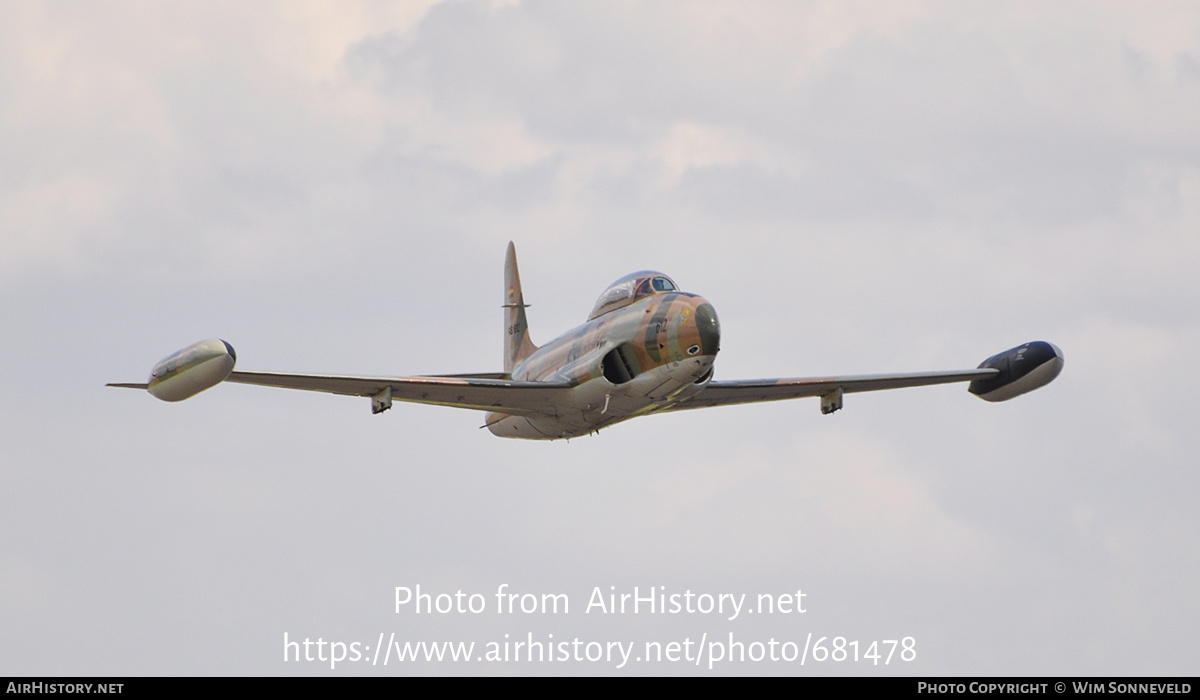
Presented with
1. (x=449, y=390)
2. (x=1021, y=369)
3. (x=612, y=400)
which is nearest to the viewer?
(x=612, y=400)

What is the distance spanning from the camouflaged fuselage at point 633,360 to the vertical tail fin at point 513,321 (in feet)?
31.3

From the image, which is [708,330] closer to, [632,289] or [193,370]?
[632,289]

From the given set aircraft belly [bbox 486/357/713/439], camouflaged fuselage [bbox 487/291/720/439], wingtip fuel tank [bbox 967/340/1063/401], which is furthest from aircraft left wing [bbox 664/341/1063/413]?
camouflaged fuselage [bbox 487/291/720/439]

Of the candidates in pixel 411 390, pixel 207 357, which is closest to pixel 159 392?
pixel 207 357

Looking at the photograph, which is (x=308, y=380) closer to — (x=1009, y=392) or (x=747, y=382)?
(x=747, y=382)

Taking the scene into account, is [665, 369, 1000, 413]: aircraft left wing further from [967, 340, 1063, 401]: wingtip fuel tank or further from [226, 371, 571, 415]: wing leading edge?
[226, 371, 571, 415]: wing leading edge

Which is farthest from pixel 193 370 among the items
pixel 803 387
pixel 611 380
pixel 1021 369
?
pixel 1021 369

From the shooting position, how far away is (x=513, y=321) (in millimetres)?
67500

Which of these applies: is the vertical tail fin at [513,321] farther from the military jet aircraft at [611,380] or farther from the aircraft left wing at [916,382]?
the aircraft left wing at [916,382]

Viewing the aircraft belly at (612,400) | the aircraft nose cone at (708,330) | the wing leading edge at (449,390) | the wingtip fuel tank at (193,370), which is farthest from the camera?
the wing leading edge at (449,390)

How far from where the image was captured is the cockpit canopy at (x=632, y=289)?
52969mm

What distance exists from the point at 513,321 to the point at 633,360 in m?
16.6

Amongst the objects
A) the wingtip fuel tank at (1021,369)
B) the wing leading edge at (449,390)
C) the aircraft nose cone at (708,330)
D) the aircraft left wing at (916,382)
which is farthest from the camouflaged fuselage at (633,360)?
the wingtip fuel tank at (1021,369)
